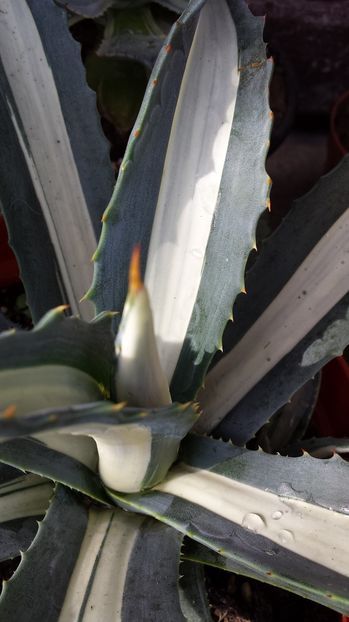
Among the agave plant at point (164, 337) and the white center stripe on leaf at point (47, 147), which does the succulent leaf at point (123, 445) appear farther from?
the white center stripe on leaf at point (47, 147)

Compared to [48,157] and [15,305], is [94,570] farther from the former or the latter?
[15,305]

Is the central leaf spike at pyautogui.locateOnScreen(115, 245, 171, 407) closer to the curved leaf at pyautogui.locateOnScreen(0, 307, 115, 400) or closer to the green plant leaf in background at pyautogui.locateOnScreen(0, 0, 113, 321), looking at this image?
the curved leaf at pyautogui.locateOnScreen(0, 307, 115, 400)

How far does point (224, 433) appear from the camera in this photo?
667 millimetres

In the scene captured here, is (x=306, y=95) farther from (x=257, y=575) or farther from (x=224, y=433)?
(x=257, y=575)

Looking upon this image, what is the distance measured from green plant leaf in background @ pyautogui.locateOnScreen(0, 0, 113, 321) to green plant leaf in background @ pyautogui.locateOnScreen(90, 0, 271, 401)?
12cm

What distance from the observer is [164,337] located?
0.60 m

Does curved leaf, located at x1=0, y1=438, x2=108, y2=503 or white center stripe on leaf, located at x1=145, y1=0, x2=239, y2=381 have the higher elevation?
white center stripe on leaf, located at x1=145, y1=0, x2=239, y2=381

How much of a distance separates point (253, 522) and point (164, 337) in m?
0.18

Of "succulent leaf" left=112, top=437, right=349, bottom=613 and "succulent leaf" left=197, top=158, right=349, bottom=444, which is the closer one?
"succulent leaf" left=112, top=437, right=349, bottom=613

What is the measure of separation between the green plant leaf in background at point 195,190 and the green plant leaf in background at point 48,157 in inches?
4.6

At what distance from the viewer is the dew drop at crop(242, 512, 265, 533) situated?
20.6 inches

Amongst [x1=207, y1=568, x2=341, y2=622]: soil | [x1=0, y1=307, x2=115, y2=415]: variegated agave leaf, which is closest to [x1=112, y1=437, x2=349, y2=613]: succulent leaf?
[x1=0, y1=307, x2=115, y2=415]: variegated agave leaf

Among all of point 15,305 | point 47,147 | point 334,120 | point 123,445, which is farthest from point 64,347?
point 334,120

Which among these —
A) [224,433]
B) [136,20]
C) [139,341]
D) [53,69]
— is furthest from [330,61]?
[139,341]
